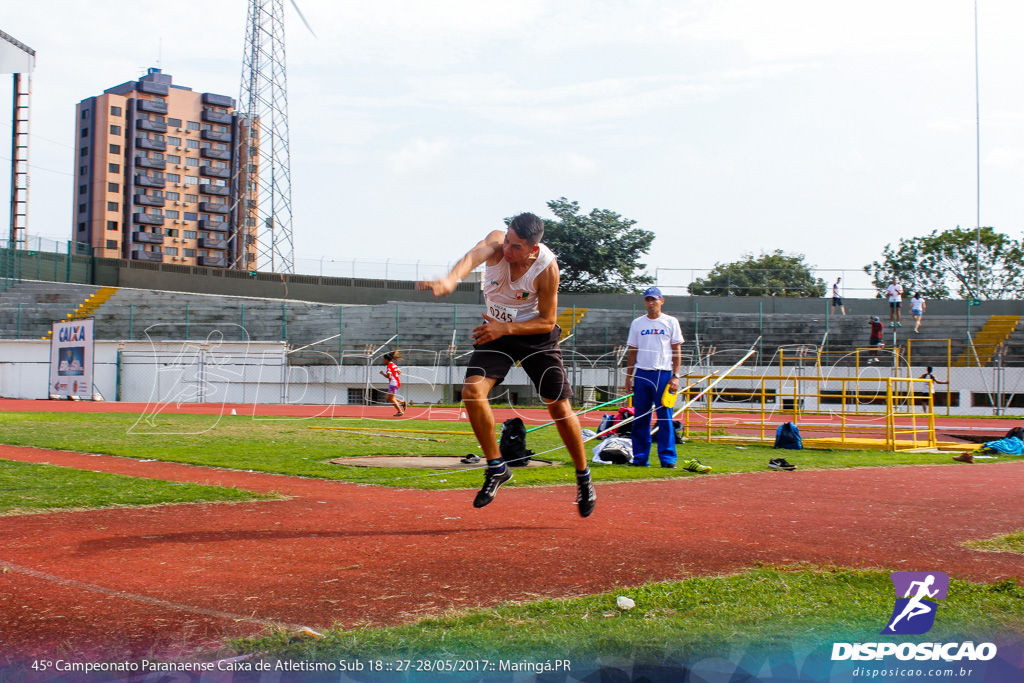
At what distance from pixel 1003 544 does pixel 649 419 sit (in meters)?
5.04

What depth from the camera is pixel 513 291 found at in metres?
5.48

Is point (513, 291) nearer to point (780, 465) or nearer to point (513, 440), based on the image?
point (513, 440)

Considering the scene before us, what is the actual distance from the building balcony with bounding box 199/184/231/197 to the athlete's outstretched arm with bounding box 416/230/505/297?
95877mm

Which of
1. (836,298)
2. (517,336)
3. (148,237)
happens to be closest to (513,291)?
(517,336)

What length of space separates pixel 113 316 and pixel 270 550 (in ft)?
120

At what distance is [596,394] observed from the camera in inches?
1038

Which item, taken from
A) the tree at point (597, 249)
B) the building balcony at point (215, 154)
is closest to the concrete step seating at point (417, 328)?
the tree at point (597, 249)

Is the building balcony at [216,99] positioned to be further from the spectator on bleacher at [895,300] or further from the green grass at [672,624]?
the green grass at [672,624]

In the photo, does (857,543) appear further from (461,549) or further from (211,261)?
(211,261)

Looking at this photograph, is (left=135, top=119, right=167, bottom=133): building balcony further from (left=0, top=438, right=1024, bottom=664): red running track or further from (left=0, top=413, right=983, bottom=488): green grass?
(left=0, top=438, right=1024, bottom=664): red running track

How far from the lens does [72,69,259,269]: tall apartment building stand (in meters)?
86.0

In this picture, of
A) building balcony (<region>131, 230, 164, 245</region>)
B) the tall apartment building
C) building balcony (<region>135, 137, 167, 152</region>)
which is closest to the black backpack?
the tall apartment building

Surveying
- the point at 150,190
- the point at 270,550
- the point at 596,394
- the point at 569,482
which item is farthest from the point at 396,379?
the point at 150,190

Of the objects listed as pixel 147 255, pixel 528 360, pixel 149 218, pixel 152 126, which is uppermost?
pixel 152 126
